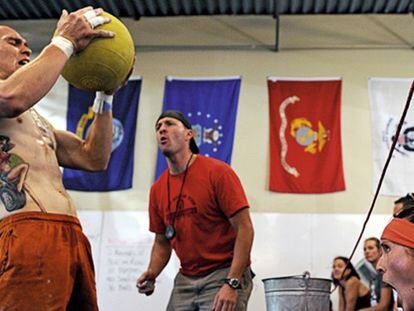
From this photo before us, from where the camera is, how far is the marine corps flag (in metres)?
6.89

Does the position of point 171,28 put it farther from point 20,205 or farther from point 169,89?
point 20,205

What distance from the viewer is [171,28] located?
7.65 meters

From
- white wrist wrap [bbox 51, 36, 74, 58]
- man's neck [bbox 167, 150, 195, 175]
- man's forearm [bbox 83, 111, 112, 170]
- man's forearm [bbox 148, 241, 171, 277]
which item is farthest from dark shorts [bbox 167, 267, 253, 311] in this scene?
white wrist wrap [bbox 51, 36, 74, 58]

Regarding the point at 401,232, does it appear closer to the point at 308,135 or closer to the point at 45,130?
the point at 45,130

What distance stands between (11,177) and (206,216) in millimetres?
1435

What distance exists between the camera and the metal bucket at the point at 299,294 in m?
3.90

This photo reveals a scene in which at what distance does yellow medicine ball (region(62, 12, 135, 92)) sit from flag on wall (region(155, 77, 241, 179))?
4676mm

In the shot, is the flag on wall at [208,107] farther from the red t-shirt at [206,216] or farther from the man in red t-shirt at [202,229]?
the red t-shirt at [206,216]

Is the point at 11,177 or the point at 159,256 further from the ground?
the point at 11,177

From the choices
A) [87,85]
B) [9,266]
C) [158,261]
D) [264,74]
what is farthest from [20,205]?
[264,74]

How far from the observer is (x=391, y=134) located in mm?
6973

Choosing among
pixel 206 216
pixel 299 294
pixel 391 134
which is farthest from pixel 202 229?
pixel 391 134

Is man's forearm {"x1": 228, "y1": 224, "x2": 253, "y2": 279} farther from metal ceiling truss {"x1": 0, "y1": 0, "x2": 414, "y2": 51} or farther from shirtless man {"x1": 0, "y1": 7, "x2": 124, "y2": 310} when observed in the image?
metal ceiling truss {"x1": 0, "y1": 0, "x2": 414, "y2": 51}

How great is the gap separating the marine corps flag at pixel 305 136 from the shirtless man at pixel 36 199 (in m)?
4.81
